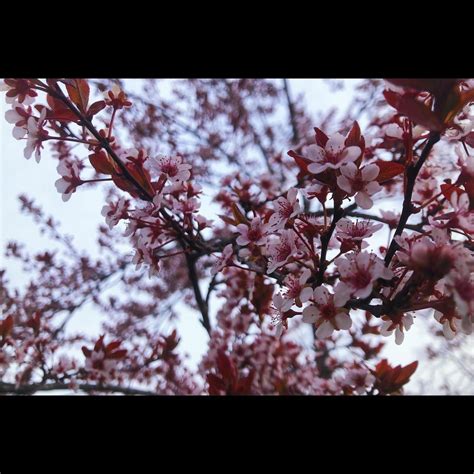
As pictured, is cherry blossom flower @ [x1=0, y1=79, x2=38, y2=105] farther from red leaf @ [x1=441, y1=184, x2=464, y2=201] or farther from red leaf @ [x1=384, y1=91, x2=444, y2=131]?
red leaf @ [x1=441, y1=184, x2=464, y2=201]

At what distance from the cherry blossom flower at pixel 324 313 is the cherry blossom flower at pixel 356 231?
16cm

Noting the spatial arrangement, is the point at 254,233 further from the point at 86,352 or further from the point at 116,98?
the point at 86,352

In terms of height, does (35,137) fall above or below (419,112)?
above

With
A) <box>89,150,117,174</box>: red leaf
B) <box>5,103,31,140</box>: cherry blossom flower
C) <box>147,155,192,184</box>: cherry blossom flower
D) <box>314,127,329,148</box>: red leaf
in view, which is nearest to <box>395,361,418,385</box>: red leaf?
<box>314,127,329,148</box>: red leaf

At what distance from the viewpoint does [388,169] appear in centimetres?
92

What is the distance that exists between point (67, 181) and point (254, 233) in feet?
2.04

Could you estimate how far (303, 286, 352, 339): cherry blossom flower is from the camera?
0.90 metres

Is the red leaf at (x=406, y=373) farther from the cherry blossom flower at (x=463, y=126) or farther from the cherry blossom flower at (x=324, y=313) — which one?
the cherry blossom flower at (x=463, y=126)

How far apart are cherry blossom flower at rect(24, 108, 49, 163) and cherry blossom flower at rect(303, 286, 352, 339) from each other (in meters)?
0.89

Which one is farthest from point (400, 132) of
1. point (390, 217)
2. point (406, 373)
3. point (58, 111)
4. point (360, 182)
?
point (58, 111)

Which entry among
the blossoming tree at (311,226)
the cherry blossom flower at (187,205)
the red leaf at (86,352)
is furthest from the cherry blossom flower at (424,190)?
the red leaf at (86,352)
